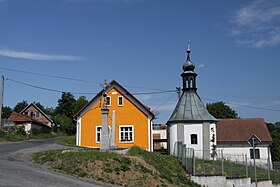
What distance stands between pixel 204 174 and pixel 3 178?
11914 millimetres

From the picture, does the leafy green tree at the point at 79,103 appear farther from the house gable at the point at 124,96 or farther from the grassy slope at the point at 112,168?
the grassy slope at the point at 112,168

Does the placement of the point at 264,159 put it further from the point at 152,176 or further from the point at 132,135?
the point at 152,176

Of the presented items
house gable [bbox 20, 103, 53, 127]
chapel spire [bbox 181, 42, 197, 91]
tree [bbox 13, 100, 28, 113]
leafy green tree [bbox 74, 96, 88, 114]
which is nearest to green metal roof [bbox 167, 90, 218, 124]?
chapel spire [bbox 181, 42, 197, 91]

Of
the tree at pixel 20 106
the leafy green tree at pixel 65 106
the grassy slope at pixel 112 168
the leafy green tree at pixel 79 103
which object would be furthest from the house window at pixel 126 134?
the tree at pixel 20 106

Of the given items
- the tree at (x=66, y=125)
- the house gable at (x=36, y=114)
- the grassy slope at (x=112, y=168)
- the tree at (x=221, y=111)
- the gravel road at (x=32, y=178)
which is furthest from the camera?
the tree at (x=66, y=125)

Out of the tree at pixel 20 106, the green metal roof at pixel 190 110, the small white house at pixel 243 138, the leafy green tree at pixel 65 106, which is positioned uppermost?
the tree at pixel 20 106

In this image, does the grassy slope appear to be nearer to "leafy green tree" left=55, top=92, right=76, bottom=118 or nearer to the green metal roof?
the green metal roof

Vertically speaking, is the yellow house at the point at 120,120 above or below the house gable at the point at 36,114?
below

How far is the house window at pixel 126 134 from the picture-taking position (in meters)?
35.0

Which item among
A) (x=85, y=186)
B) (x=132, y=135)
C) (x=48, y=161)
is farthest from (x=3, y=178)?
(x=132, y=135)

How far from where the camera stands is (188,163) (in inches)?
898

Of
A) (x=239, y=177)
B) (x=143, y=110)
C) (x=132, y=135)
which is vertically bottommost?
(x=239, y=177)

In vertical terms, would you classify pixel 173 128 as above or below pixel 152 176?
above

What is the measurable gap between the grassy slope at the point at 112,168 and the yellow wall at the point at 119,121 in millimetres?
15408
